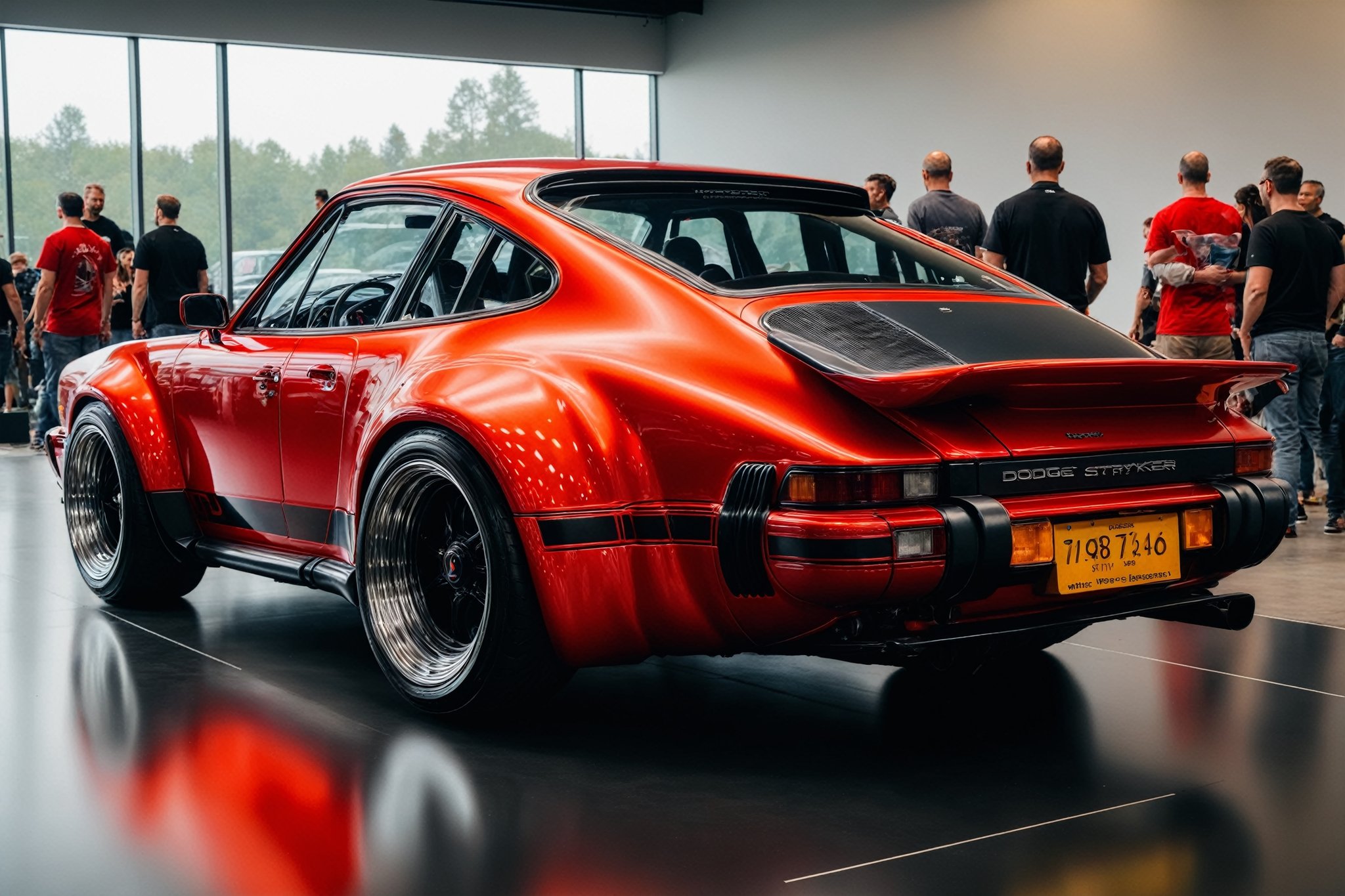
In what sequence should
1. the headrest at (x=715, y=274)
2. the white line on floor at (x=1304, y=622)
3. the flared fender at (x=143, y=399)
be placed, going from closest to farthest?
1. the headrest at (x=715, y=274)
2. the flared fender at (x=143, y=399)
3. the white line on floor at (x=1304, y=622)

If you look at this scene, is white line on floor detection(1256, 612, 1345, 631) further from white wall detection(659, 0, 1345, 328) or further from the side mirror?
white wall detection(659, 0, 1345, 328)

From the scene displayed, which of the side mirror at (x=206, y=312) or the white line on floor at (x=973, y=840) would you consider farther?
the side mirror at (x=206, y=312)

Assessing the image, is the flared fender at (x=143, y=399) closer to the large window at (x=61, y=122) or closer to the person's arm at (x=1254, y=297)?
the person's arm at (x=1254, y=297)

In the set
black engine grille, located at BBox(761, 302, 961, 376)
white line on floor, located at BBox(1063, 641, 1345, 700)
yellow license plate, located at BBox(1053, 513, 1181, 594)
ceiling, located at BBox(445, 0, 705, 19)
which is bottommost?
white line on floor, located at BBox(1063, 641, 1345, 700)

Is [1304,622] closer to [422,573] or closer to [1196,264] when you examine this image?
[1196,264]

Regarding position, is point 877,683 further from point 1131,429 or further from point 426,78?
point 426,78

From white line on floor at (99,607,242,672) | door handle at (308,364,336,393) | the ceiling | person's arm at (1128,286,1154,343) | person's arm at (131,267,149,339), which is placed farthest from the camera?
the ceiling

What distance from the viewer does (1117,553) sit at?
3.17m

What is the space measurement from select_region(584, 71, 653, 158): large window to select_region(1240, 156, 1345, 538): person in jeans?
1360 cm

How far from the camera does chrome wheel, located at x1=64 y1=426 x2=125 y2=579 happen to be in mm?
5152


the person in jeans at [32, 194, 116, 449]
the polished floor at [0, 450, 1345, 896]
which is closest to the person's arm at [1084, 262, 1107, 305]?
the polished floor at [0, 450, 1345, 896]

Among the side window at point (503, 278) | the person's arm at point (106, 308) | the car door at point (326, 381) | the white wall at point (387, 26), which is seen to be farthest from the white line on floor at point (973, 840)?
the white wall at point (387, 26)

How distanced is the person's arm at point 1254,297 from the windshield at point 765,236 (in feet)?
12.0

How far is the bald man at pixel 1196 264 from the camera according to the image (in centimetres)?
742
